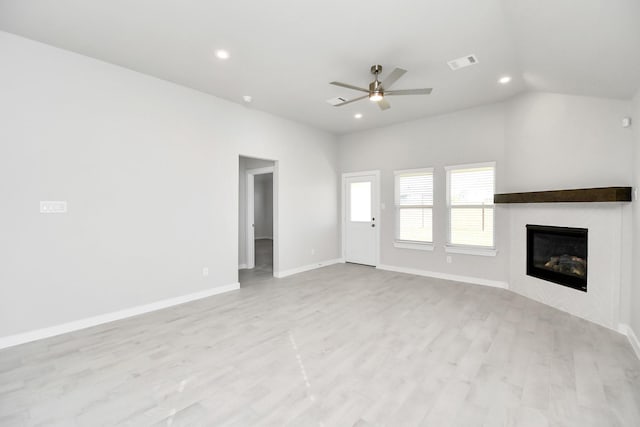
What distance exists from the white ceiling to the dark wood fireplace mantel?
1028 mm

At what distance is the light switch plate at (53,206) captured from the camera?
3055mm

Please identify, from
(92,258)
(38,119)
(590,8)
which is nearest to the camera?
(590,8)

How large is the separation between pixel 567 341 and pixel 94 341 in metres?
4.77

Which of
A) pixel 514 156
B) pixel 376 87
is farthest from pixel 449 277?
pixel 376 87

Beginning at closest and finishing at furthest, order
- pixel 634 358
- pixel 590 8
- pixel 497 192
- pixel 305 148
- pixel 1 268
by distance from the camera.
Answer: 1. pixel 590 8
2. pixel 634 358
3. pixel 1 268
4. pixel 497 192
5. pixel 305 148

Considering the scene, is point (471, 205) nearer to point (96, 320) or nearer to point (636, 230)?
point (636, 230)

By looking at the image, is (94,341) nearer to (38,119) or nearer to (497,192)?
(38,119)

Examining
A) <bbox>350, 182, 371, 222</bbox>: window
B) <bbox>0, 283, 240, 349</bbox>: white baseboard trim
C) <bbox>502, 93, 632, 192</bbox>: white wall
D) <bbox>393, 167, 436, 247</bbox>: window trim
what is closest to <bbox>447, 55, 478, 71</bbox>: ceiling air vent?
<bbox>502, 93, 632, 192</bbox>: white wall

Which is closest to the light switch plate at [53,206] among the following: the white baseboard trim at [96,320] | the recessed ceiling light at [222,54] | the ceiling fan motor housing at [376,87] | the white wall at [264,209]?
the white baseboard trim at [96,320]

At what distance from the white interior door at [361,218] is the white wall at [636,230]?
395 centimetres

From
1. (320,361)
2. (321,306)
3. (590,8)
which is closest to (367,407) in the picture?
(320,361)

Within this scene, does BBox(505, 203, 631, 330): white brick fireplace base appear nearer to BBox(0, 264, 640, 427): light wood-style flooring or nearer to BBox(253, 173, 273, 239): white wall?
BBox(0, 264, 640, 427): light wood-style flooring

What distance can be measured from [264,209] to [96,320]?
9445 millimetres

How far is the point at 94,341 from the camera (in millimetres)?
2943
